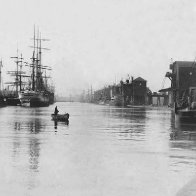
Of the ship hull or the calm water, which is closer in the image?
the calm water

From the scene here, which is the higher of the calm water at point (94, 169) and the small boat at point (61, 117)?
the small boat at point (61, 117)

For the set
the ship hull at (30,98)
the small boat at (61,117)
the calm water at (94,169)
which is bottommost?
the calm water at (94,169)

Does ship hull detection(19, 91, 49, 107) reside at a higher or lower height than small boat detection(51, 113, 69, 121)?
higher

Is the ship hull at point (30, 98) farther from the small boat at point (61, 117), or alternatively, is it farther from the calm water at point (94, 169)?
the calm water at point (94, 169)

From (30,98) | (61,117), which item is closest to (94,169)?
(61,117)

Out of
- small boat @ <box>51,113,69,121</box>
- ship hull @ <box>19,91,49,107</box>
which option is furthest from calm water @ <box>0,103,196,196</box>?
ship hull @ <box>19,91,49,107</box>

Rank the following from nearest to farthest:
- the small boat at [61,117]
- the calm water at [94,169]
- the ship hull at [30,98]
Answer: the calm water at [94,169] < the small boat at [61,117] < the ship hull at [30,98]

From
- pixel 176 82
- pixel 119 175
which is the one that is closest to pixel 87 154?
pixel 119 175

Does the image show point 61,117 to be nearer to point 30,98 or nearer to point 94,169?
point 94,169

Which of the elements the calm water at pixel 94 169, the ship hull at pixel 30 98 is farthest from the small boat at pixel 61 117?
the ship hull at pixel 30 98

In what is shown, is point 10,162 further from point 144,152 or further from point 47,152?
point 144,152

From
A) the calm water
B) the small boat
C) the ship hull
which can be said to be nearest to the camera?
the calm water

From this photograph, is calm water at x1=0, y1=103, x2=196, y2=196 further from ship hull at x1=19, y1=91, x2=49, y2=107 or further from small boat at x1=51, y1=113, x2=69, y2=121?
ship hull at x1=19, y1=91, x2=49, y2=107

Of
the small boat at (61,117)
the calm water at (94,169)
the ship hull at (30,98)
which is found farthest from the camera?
the ship hull at (30,98)
